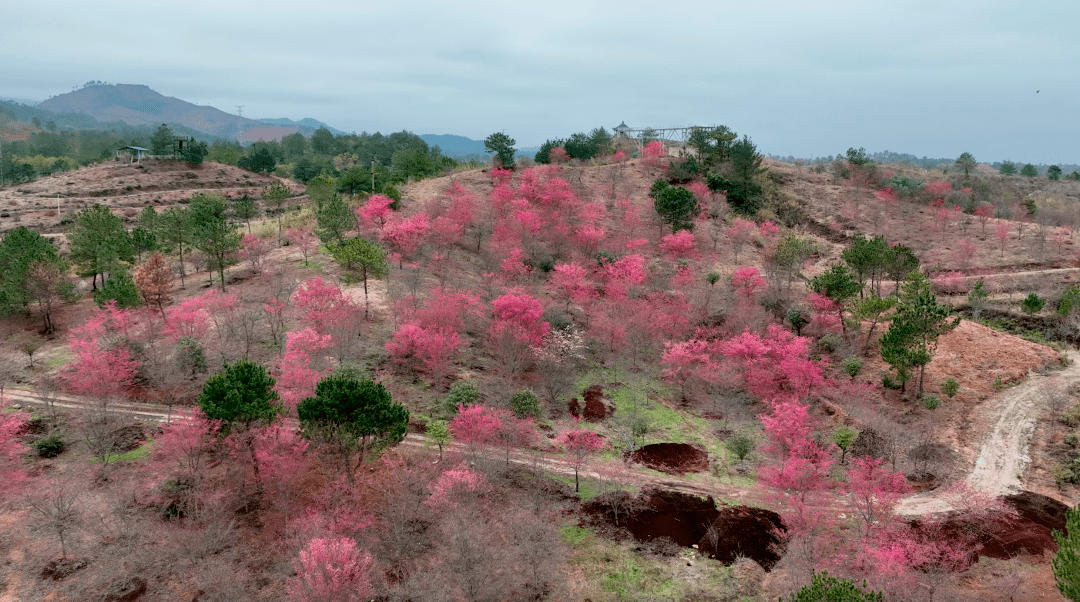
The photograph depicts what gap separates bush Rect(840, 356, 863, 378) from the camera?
40188mm

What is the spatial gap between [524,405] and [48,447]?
26351mm

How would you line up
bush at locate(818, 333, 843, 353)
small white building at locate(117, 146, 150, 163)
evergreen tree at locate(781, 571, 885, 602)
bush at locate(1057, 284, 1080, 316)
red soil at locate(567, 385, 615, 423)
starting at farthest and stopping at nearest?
1. small white building at locate(117, 146, 150, 163)
2. bush at locate(1057, 284, 1080, 316)
3. bush at locate(818, 333, 843, 353)
4. red soil at locate(567, 385, 615, 423)
5. evergreen tree at locate(781, 571, 885, 602)

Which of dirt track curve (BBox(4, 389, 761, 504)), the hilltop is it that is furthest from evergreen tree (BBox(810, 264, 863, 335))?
the hilltop

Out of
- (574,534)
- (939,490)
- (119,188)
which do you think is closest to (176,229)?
(574,534)

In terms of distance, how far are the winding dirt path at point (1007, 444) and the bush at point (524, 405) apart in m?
20.5

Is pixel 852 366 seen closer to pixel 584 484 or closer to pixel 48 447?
pixel 584 484

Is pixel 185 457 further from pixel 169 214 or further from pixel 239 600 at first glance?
pixel 169 214

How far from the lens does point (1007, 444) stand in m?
32.1

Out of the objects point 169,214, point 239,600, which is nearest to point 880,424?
point 239,600

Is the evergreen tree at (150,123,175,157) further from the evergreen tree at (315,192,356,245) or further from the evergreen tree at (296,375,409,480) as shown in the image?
the evergreen tree at (296,375,409,480)

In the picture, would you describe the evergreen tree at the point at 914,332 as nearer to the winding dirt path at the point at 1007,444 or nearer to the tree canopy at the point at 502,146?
the winding dirt path at the point at 1007,444

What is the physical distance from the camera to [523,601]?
21938 mm

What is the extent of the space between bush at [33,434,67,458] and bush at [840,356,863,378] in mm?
51492

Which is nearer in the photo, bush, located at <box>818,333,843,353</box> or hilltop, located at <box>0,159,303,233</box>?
bush, located at <box>818,333,843,353</box>
